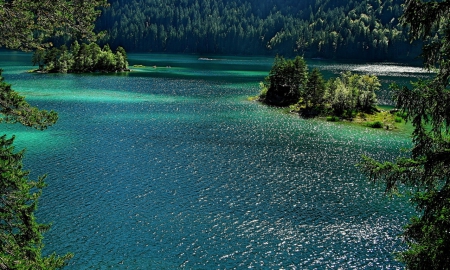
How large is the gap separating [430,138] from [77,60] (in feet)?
586

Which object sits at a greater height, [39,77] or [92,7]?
[92,7]

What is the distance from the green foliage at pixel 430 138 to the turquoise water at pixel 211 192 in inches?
726

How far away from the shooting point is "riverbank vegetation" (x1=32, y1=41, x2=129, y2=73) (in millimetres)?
171750

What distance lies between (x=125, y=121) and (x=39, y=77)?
286 ft

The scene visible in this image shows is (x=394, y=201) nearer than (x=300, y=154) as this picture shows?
Yes

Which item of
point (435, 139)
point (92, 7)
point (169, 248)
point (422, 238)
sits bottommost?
point (169, 248)

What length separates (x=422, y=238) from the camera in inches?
660

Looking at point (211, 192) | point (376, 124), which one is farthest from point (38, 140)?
point (376, 124)

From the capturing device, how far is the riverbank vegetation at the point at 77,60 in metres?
172

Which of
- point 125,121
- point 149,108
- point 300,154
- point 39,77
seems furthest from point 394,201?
point 39,77

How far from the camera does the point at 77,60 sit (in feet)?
574

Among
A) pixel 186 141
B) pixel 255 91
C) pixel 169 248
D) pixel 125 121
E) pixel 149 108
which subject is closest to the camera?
pixel 169 248

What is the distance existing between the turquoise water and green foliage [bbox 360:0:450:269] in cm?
1843

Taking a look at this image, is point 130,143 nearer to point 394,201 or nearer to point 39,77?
point 394,201
